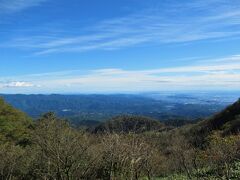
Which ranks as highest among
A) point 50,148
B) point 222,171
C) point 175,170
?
point 50,148

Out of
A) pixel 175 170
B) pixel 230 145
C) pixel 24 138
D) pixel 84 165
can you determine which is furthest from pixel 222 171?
pixel 24 138

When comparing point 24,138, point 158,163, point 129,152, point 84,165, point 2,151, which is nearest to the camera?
point 129,152

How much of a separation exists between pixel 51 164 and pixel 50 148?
9.28ft

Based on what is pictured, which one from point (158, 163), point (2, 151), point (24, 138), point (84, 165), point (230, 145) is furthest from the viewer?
point (24, 138)

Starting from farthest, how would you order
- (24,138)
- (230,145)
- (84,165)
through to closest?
(24,138)
(84,165)
(230,145)

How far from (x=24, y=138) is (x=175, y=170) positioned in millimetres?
27386

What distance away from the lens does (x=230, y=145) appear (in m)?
23.9

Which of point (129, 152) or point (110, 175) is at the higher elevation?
point (129, 152)

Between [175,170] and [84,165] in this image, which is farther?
[175,170]

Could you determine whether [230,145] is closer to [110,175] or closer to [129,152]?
[129,152]

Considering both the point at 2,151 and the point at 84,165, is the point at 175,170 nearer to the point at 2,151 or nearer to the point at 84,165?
the point at 84,165

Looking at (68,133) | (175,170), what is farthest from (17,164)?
(175,170)

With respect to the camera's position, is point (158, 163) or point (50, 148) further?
point (158, 163)

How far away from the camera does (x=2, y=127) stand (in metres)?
59.6
